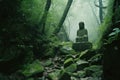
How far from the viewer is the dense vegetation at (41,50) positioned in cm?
694

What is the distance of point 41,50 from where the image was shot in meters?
12.1

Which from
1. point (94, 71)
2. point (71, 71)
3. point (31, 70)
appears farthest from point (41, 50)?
point (94, 71)

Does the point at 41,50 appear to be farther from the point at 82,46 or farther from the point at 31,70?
the point at 31,70

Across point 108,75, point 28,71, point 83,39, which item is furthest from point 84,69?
point 83,39

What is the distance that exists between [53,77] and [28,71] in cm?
121

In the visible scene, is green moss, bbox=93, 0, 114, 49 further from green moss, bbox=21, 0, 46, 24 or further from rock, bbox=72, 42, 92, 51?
green moss, bbox=21, 0, 46, 24

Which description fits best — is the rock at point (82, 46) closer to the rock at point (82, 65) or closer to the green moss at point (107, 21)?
the green moss at point (107, 21)

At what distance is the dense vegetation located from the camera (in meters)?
6.94

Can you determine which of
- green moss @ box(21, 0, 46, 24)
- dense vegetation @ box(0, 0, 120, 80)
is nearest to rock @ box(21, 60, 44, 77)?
dense vegetation @ box(0, 0, 120, 80)

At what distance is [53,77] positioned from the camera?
810 centimetres

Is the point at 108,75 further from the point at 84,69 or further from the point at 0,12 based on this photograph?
the point at 0,12

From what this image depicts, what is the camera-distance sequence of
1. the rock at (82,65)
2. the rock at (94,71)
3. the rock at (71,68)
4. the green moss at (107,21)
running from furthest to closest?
the rock at (82,65)
the rock at (71,68)
the green moss at (107,21)
the rock at (94,71)

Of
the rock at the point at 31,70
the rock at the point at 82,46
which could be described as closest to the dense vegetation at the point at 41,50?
the rock at the point at 31,70

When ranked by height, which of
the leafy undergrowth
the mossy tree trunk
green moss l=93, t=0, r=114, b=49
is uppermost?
green moss l=93, t=0, r=114, b=49
